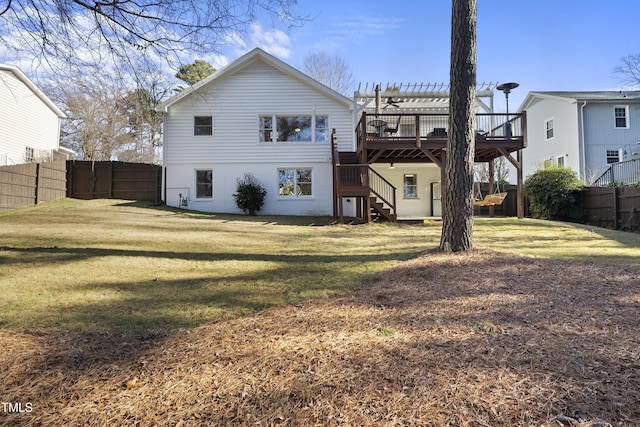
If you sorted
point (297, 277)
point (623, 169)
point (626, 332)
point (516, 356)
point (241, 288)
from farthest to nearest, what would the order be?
1. point (623, 169)
2. point (297, 277)
3. point (241, 288)
4. point (626, 332)
5. point (516, 356)

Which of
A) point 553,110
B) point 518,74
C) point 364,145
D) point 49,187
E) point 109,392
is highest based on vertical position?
point 518,74

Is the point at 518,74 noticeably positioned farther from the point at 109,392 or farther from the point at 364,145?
the point at 109,392

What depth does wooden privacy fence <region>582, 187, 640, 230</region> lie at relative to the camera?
1177 cm

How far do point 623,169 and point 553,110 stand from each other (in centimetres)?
861

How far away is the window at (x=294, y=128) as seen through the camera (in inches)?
655

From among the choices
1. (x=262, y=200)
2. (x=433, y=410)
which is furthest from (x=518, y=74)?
(x=433, y=410)

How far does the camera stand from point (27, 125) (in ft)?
63.0

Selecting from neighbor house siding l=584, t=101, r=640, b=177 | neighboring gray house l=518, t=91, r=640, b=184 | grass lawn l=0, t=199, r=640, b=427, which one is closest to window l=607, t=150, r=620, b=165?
neighboring gray house l=518, t=91, r=640, b=184

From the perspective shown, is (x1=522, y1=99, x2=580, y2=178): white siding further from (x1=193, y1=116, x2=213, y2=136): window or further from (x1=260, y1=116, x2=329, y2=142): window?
(x1=193, y1=116, x2=213, y2=136): window

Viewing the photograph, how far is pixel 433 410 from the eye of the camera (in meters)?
1.81

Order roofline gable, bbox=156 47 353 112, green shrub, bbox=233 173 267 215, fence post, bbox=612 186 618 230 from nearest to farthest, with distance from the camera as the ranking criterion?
1. fence post, bbox=612 186 618 230
2. green shrub, bbox=233 173 267 215
3. roofline gable, bbox=156 47 353 112

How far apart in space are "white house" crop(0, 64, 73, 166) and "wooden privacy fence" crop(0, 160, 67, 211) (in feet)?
11.0

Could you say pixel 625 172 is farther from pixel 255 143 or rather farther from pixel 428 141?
pixel 255 143

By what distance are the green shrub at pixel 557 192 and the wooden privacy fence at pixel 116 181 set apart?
1688 centimetres
